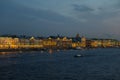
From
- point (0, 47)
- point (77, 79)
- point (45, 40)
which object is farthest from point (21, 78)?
point (45, 40)

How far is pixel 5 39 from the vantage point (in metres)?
132

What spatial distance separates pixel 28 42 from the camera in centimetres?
15362

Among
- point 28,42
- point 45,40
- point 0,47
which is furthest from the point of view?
point 45,40

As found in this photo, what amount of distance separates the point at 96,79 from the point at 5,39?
340ft

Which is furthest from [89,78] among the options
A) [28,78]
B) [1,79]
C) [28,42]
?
[28,42]

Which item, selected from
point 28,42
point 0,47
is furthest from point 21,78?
point 28,42

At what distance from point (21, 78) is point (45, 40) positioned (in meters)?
142

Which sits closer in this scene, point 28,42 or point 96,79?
point 96,79

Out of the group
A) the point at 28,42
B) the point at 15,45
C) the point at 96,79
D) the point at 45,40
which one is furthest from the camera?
the point at 45,40

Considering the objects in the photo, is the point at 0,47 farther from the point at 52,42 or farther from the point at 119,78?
the point at 119,78

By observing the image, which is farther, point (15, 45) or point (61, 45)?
point (61, 45)

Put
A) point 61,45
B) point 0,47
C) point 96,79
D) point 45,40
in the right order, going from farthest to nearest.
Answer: point 61,45 < point 45,40 < point 0,47 < point 96,79

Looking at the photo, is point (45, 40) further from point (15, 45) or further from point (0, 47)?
point (0, 47)

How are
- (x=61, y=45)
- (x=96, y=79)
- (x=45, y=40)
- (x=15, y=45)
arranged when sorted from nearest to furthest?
(x=96, y=79), (x=15, y=45), (x=45, y=40), (x=61, y=45)
